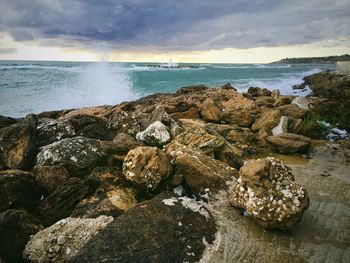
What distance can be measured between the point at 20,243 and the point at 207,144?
328cm

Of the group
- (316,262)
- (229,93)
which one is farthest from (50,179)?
(229,93)

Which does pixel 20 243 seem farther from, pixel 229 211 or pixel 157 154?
pixel 229 211

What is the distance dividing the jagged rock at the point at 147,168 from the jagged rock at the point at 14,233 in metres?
1.37

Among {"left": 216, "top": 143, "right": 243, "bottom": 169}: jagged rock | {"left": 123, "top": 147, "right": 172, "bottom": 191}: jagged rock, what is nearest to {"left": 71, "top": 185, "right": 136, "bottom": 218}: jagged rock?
{"left": 123, "top": 147, "right": 172, "bottom": 191}: jagged rock

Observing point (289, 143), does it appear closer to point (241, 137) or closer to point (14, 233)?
point (241, 137)

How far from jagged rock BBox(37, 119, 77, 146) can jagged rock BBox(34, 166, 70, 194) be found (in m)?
1.43

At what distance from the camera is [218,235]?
3477 mm

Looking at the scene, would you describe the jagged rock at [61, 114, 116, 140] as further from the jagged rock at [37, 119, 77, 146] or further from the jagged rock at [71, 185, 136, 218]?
the jagged rock at [71, 185, 136, 218]

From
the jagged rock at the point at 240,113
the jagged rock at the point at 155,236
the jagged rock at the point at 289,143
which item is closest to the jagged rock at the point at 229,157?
the jagged rock at the point at 289,143

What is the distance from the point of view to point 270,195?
354 centimetres

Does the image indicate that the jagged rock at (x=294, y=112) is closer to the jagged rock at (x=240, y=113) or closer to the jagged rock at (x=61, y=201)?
the jagged rock at (x=240, y=113)

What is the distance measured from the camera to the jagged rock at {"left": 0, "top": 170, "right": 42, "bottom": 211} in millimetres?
3729

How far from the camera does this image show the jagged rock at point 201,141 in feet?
17.4

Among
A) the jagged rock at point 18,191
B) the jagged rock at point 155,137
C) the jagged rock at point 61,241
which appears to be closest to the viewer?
the jagged rock at point 61,241
